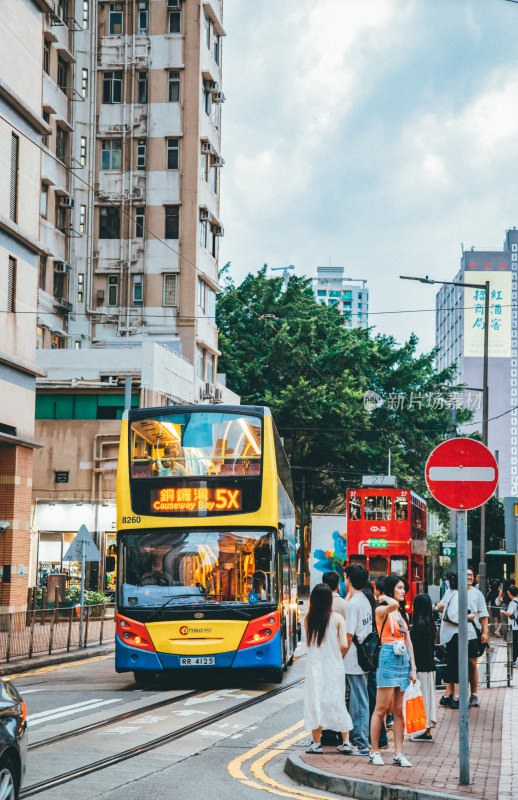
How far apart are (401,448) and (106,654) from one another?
2729 centimetres

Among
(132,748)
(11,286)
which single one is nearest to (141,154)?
(11,286)

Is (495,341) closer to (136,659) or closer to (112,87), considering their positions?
(112,87)

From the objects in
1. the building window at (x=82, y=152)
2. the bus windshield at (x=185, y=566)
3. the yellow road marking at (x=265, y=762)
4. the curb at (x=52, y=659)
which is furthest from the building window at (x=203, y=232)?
the yellow road marking at (x=265, y=762)

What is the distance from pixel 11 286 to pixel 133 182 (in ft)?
67.6

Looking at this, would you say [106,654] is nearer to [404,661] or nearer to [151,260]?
[404,661]

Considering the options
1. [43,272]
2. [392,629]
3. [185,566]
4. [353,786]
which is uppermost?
[43,272]

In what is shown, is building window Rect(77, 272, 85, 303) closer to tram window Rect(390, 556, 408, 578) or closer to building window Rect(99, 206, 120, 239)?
building window Rect(99, 206, 120, 239)

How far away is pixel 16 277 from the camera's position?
86.9ft

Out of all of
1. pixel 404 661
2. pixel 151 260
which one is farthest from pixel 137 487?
pixel 151 260

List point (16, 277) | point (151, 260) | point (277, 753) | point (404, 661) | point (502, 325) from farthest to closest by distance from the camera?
point (502, 325) → point (151, 260) → point (16, 277) → point (277, 753) → point (404, 661)

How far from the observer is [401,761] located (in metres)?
9.37

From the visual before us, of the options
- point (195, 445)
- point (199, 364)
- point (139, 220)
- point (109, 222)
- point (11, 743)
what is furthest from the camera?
point (109, 222)

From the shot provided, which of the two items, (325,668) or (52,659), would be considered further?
(52,659)

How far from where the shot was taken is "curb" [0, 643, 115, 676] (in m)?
19.0
